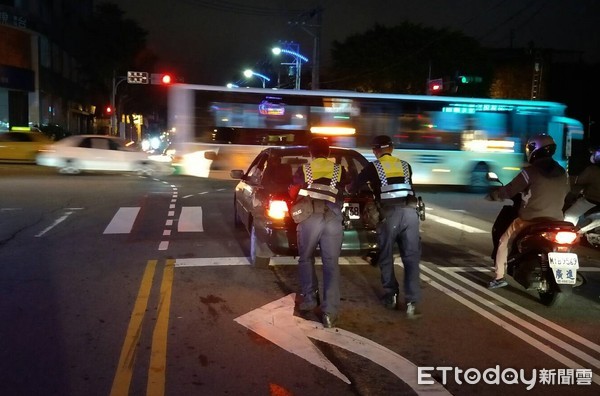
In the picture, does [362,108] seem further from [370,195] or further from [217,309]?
[217,309]

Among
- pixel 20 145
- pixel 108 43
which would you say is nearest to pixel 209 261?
pixel 20 145

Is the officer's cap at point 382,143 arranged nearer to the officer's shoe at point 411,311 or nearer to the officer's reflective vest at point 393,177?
the officer's reflective vest at point 393,177

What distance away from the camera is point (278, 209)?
6938 millimetres

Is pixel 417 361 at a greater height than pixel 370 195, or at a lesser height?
lesser

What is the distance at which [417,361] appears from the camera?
4695 millimetres

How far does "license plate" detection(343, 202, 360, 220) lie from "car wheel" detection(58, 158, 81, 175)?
17.3 metres

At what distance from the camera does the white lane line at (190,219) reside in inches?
421

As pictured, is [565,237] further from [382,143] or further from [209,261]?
[209,261]

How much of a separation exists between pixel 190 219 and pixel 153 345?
695cm

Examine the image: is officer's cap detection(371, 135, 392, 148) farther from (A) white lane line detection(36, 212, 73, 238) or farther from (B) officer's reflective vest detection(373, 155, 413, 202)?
(A) white lane line detection(36, 212, 73, 238)

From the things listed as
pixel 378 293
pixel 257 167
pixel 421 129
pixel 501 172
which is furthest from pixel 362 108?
pixel 378 293

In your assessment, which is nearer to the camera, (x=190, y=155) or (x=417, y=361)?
(x=417, y=361)

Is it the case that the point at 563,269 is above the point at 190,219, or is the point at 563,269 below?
above

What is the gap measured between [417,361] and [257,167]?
4538 mm
